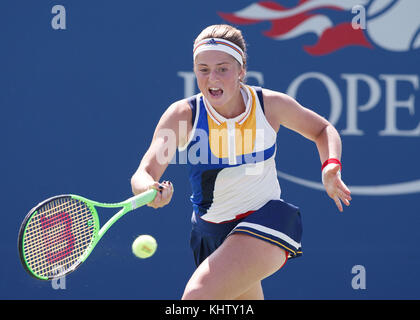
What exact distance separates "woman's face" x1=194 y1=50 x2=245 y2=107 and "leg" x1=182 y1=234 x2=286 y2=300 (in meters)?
0.66

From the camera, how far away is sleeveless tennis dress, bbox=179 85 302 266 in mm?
3303

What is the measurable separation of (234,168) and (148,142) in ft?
5.31

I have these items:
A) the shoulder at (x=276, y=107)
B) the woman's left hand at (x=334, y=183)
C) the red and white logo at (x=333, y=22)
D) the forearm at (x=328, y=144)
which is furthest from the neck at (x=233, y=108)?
the red and white logo at (x=333, y=22)

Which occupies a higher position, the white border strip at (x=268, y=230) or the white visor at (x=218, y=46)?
the white visor at (x=218, y=46)

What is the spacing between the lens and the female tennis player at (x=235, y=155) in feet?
10.3

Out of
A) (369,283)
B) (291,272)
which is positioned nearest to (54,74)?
(291,272)

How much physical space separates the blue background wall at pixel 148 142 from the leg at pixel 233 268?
177 centimetres

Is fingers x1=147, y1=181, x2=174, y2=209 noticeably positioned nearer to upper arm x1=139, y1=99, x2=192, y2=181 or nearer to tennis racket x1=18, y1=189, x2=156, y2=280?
tennis racket x1=18, y1=189, x2=156, y2=280

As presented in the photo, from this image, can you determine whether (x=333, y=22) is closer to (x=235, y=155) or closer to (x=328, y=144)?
(x=328, y=144)

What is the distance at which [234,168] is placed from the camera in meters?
3.31

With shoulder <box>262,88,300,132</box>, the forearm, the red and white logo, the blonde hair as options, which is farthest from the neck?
the red and white logo

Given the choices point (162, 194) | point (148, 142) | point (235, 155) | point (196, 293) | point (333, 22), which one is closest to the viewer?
point (162, 194)

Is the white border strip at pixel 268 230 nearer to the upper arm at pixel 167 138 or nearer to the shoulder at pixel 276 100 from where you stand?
the upper arm at pixel 167 138

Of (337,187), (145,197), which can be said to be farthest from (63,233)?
(337,187)
